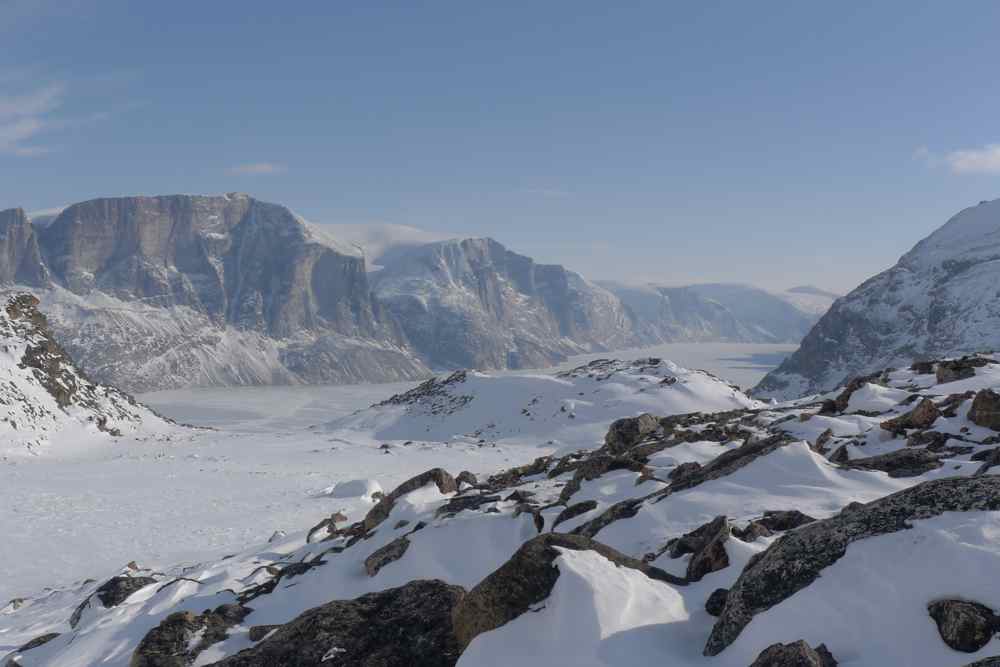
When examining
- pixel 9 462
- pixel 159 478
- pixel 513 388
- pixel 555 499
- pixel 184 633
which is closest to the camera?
pixel 184 633

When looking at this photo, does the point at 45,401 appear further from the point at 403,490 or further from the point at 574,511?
the point at 574,511

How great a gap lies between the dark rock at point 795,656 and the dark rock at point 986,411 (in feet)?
36.3

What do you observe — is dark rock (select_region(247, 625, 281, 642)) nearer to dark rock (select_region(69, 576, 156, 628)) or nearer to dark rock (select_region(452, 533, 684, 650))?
dark rock (select_region(452, 533, 684, 650))

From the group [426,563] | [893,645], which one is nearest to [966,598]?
[893,645]

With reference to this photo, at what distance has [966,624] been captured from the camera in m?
4.51

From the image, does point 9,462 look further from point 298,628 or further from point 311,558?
point 298,628

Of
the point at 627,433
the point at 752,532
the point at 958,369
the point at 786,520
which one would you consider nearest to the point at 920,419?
the point at 786,520

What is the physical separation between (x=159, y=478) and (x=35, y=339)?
3854cm

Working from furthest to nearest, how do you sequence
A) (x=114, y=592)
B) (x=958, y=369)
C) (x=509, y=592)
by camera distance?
(x=958, y=369)
(x=114, y=592)
(x=509, y=592)

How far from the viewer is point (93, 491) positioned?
93.8 ft

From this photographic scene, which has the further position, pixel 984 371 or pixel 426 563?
pixel 984 371

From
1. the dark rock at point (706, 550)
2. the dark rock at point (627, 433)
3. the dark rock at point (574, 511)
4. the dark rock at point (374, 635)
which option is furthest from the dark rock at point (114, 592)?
the dark rock at point (627, 433)

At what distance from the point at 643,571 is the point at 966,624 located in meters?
3.35

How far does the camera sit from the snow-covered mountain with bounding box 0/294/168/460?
46656mm
